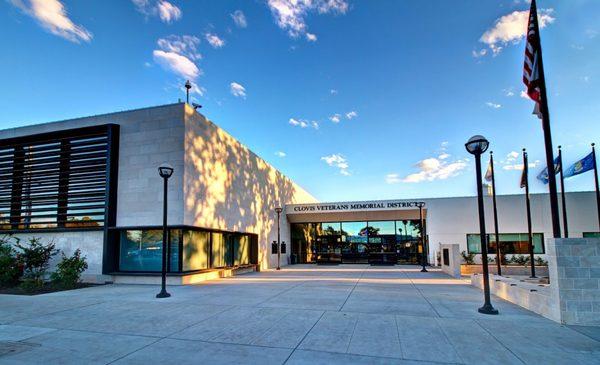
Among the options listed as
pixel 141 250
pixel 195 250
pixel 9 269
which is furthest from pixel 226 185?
pixel 9 269

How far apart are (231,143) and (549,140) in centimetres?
1519

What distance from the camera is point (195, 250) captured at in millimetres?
16266

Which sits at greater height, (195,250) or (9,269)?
(195,250)

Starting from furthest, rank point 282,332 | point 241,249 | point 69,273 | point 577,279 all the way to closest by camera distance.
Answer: point 241,249 < point 69,273 < point 577,279 < point 282,332

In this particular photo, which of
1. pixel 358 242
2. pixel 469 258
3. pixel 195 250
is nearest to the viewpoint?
pixel 195 250

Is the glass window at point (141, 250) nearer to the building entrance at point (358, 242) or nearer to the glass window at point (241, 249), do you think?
the glass window at point (241, 249)

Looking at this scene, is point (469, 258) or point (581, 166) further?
point (469, 258)

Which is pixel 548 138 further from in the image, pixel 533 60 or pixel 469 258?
pixel 469 258

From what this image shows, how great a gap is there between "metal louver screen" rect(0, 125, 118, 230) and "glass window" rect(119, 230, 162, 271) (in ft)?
4.55

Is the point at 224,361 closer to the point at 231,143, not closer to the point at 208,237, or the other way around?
the point at 208,237

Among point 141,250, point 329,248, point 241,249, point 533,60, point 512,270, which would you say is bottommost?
point 512,270

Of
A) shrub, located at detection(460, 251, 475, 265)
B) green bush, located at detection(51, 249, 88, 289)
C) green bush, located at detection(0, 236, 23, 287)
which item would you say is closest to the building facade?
green bush, located at detection(51, 249, 88, 289)

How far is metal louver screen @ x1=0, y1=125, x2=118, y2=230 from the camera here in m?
16.1

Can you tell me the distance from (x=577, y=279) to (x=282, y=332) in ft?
19.9
